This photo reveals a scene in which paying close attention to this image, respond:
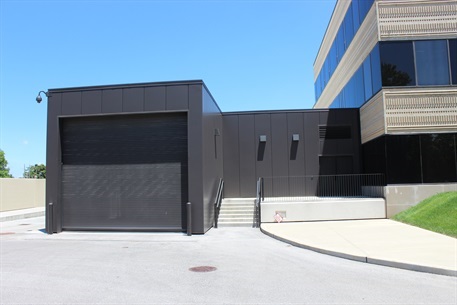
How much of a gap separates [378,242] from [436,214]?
438 centimetres

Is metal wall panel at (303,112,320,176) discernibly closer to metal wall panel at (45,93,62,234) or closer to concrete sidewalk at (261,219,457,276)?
concrete sidewalk at (261,219,457,276)

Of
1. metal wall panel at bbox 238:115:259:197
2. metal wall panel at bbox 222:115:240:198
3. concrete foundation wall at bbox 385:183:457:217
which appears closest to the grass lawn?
concrete foundation wall at bbox 385:183:457:217

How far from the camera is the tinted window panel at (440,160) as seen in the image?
16359mm

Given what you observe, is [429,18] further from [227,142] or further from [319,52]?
[319,52]

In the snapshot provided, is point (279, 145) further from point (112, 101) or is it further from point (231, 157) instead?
point (112, 101)

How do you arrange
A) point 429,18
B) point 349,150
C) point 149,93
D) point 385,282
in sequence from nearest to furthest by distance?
point 385,282 < point 149,93 < point 429,18 < point 349,150

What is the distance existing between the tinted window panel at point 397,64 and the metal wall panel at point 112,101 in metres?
11.3

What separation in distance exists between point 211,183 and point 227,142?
4697mm

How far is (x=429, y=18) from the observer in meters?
16.8

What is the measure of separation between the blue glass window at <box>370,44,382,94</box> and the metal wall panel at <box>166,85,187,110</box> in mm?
8499

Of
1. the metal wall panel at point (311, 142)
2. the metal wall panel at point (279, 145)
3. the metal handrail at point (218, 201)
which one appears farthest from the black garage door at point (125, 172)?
the metal wall panel at point (311, 142)

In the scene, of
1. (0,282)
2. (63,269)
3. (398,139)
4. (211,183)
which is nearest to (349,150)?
(398,139)

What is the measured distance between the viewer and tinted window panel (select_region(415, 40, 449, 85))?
16.5 m

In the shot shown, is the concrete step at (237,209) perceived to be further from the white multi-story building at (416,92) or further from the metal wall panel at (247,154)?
the white multi-story building at (416,92)
